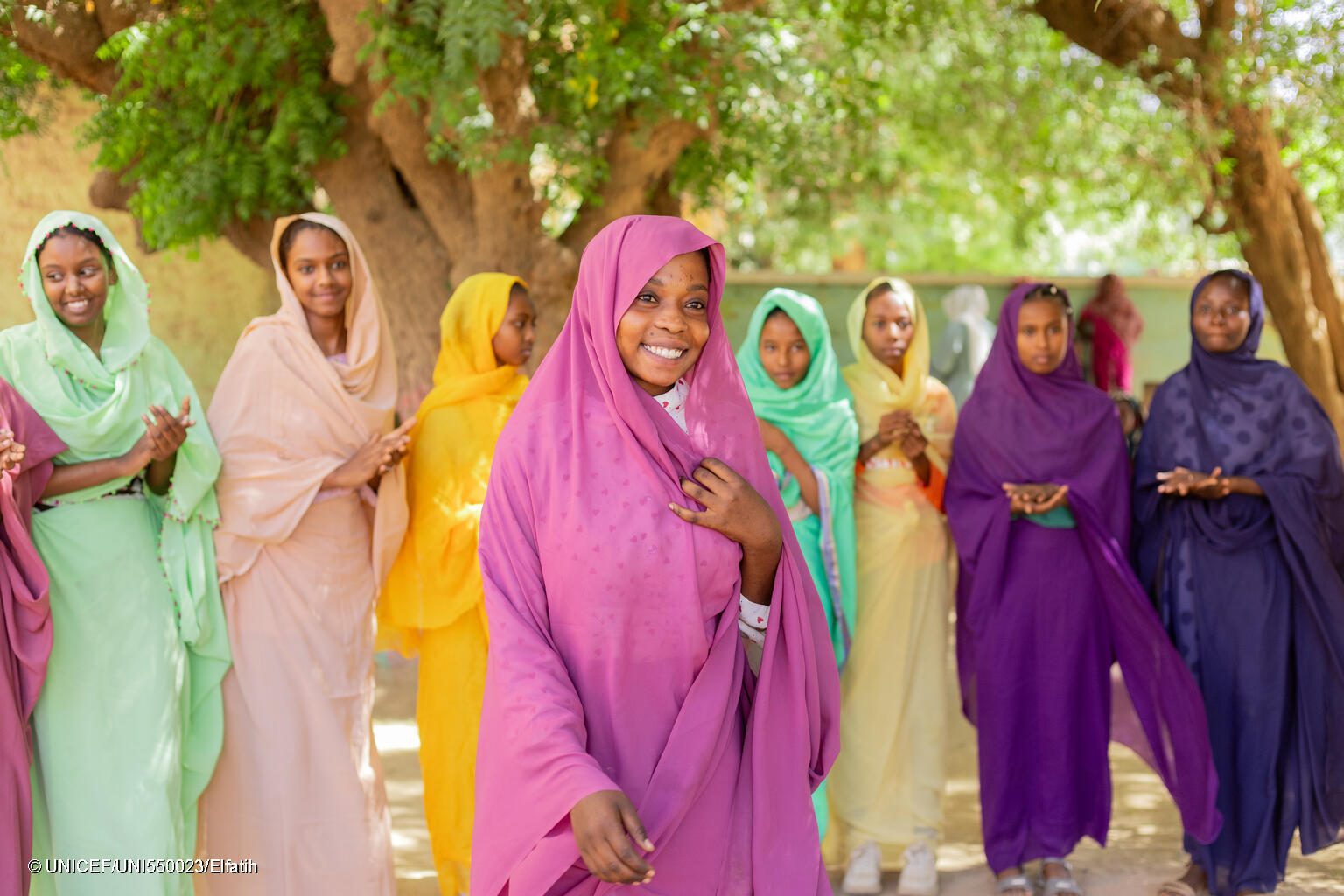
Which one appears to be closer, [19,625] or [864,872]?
[19,625]

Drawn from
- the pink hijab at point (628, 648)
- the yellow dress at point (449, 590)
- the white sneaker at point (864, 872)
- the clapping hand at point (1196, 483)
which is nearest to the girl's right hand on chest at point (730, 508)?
the pink hijab at point (628, 648)

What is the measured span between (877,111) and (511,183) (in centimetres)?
267

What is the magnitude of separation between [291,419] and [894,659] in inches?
93.0

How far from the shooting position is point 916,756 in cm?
491

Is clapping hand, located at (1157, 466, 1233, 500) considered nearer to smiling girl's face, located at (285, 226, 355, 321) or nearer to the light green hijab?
smiling girl's face, located at (285, 226, 355, 321)

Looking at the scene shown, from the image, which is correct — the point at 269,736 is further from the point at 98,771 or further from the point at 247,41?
the point at 247,41

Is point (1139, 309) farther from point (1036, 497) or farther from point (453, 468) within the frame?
point (453, 468)

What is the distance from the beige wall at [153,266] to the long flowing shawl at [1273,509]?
553 cm

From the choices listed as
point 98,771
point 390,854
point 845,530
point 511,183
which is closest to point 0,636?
point 98,771

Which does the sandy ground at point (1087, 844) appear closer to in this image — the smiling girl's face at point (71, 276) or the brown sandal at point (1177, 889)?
the brown sandal at point (1177, 889)

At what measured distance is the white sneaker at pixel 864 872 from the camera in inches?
188

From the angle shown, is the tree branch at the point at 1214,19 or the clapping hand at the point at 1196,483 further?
the tree branch at the point at 1214,19

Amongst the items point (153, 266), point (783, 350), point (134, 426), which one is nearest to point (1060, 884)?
point (783, 350)

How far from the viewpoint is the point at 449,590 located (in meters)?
4.39
